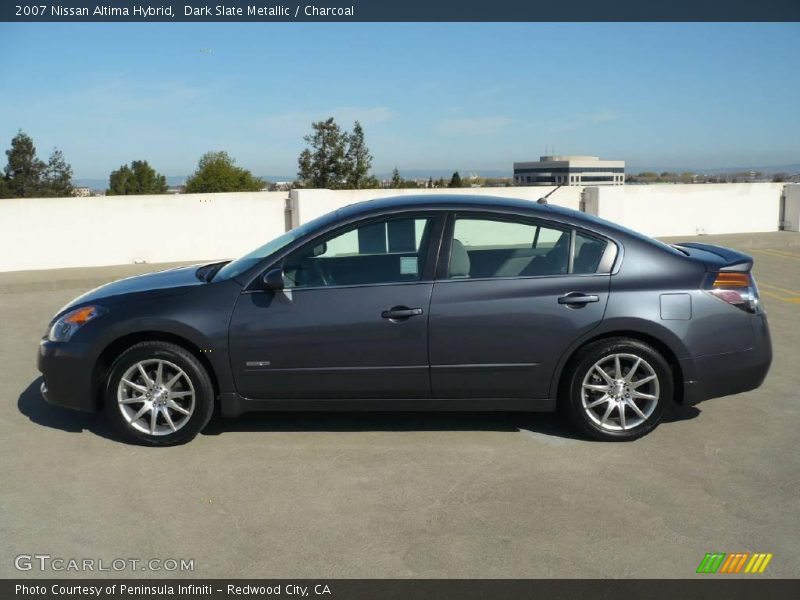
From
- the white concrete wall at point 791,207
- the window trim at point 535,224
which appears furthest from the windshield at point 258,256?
the white concrete wall at point 791,207

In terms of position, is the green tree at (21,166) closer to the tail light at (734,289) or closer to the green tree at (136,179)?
the green tree at (136,179)

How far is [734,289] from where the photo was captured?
4.87 meters

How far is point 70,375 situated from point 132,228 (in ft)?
31.2

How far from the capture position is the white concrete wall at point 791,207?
56.6 ft

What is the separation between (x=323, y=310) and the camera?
4.77 metres

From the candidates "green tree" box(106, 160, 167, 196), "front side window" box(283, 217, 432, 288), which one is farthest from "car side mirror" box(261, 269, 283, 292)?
"green tree" box(106, 160, 167, 196)

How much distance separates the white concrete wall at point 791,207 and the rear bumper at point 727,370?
14.2m

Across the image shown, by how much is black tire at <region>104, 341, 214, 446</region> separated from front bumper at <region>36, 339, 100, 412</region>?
0.13 m

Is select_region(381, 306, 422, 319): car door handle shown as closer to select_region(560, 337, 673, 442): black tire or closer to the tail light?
select_region(560, 337, 673, 442): black tire

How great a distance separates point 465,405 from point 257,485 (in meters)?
1.40

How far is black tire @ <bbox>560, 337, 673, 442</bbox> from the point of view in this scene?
4.79 m

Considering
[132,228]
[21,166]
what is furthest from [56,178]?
[132,228]
